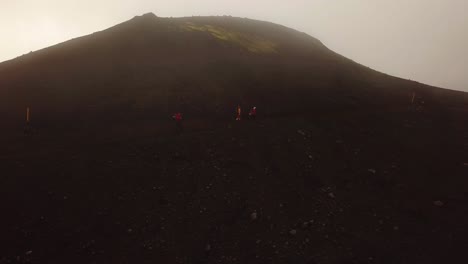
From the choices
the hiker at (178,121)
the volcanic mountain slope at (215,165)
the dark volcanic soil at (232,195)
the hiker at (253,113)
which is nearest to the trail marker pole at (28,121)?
the volcanic mountain slope at (215,165)

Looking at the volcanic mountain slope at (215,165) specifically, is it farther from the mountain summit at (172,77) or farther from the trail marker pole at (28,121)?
the trail marker pole at (28,121)

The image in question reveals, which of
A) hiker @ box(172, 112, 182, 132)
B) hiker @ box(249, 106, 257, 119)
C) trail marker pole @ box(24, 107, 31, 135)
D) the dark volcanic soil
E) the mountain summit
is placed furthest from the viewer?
the mountain summit

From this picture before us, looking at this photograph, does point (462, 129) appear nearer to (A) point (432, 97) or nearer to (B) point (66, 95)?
(A) point (432, 97)

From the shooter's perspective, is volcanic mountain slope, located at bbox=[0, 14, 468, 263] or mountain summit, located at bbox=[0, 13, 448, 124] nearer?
volcanic mountain slope, located at bbox=[0, 14, 468, 263]

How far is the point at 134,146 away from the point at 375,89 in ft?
89.9

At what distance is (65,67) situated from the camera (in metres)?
32.9

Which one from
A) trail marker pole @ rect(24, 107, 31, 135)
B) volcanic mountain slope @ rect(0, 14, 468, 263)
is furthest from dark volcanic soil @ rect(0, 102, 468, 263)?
trail marker pole @ rect(24, 107, 31, 135)

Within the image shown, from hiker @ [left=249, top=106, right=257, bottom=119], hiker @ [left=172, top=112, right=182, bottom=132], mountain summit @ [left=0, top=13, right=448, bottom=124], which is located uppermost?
mountain summit @ [left=0, top=13, right=448, bottom=124]

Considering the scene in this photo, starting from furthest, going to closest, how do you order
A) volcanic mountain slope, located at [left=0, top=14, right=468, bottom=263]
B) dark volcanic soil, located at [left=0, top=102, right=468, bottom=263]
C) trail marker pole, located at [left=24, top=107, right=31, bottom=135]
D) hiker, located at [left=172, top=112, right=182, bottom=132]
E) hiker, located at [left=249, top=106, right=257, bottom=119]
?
hiker, located at [left=249, top=106, right=257, bottom=119]
hiker, located at [left=172, top=112, right=182, bottom=132]
trail marker pole, located at [left=24, top=107, right=31, bottom=135]
volcanic mountain slope, located at [left=0, top=14, right=468, bottom=263]
dark volcanic soil, located at [left=0, top=102, right=468, bottom=263]

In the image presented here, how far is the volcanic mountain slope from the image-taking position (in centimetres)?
1386

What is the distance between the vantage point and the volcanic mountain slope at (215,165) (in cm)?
1386

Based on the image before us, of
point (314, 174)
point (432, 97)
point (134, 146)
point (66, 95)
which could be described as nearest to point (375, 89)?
point (432, 97)

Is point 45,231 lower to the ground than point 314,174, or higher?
lower

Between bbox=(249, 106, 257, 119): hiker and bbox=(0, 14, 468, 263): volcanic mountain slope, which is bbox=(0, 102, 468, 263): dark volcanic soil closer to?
bbox=(0, 14, 468, 263): volcanic mountain slope
